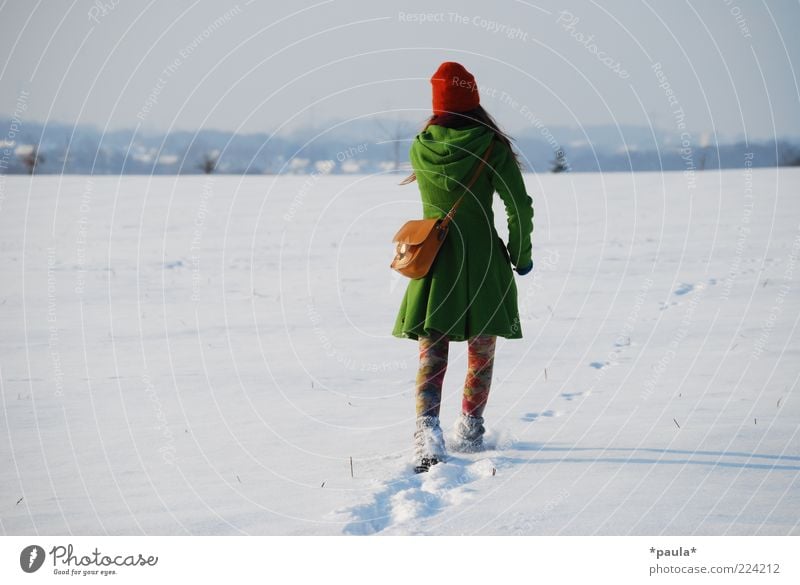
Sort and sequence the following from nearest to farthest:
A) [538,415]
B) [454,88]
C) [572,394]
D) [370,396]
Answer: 1. [454,88]
2. [538,415]
3. [572,394]
4. [370,396]

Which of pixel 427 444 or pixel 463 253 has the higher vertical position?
pixel 463 253

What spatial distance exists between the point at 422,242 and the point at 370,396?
6.26ft

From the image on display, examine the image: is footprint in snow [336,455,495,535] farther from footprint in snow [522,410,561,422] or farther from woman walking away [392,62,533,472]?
footprint in snow [522,410,561,422]

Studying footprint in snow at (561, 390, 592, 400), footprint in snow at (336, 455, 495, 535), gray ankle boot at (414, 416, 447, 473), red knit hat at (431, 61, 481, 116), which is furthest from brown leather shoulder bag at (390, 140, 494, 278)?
footprint in snow at (561, 390, 592, 400)

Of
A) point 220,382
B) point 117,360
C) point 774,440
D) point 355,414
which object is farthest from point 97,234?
point 774,440

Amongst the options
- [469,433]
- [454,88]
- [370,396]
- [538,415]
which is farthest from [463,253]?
[370,396]

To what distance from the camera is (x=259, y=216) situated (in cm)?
1880

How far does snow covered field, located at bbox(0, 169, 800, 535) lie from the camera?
3.77 metres

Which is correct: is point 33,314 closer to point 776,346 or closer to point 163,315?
point 163,315

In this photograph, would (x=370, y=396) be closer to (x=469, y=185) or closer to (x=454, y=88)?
(x=469, y=185)

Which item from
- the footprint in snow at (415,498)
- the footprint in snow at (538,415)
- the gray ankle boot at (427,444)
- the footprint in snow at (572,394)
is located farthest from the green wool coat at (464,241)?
the footprint in snow at (572,394)

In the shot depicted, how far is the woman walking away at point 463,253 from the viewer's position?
4.19 metres

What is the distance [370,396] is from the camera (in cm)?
580

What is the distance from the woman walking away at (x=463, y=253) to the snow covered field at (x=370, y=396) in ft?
1.24
